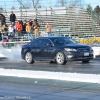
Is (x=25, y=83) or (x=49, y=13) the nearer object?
(x=25, y=83)

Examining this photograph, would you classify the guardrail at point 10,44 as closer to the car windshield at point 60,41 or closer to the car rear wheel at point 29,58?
the car rear wheel at point 29,58

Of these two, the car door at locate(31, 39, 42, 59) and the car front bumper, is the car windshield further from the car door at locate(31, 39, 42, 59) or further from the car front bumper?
the car front bumper

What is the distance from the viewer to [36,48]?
934 inches

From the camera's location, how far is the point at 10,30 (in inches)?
1432

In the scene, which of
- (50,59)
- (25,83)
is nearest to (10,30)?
(50,59)

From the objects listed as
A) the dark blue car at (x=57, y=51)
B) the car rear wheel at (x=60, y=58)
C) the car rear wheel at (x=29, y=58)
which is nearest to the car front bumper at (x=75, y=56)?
the dark blue car at (x=57, y=51)

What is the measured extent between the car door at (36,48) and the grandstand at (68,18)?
17754 millimetres

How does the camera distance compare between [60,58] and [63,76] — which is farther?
[60,58]

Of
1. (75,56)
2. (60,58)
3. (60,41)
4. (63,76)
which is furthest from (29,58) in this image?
(63,76)

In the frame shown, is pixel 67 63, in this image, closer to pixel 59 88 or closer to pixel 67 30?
pixel 59 88

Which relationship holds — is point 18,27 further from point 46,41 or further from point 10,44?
point 46,41

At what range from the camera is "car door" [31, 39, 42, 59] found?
77.2ft

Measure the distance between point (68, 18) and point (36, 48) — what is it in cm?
2188

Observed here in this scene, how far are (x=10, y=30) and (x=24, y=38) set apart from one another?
1.45 metres
